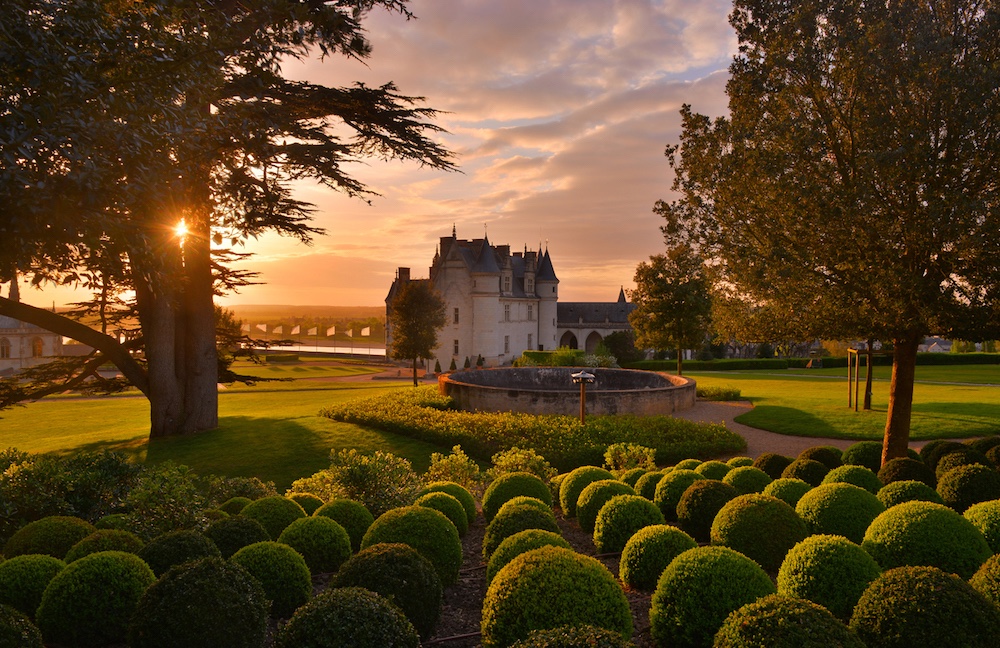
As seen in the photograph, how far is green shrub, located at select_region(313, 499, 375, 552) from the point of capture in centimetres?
812

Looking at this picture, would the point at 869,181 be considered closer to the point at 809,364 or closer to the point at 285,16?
the point at 285,16

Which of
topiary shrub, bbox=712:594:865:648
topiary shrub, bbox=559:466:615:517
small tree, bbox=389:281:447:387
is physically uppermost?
small tree, bbox=389:281:447:387

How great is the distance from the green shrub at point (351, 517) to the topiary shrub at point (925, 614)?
560cm

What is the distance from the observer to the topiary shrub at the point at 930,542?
21.9 feet

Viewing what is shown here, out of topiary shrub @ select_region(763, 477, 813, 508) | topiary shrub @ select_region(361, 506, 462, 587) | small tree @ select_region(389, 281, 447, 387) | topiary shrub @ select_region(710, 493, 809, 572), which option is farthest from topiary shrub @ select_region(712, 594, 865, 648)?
small tree @ select_region(389, 281, 447, 387)

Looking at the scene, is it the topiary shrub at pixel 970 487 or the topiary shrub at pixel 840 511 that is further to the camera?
the topiary shrub at pixel 970 487

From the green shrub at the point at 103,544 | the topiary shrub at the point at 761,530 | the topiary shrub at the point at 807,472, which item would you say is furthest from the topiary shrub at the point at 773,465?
the green shrub at the point at 103,544

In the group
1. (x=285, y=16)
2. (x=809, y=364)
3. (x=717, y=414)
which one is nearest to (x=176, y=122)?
(x=285, y=16)

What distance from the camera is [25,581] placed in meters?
5.92

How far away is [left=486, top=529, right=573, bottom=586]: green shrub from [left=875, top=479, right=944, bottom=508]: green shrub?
519 cm

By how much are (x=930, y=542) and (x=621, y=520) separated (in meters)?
3.35

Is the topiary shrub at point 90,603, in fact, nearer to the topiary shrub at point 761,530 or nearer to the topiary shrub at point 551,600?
the topiary shrub at point 551,600

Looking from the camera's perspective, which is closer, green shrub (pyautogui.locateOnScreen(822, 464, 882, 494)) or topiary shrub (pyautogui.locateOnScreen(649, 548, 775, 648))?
topiary shrub (pyautogui.locateOnScreen(649, 548, 775, 648))

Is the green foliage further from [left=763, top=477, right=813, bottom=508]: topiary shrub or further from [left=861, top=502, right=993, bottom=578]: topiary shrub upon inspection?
[left=861, top=502, right=993, bottom=578]: topiary shrub
